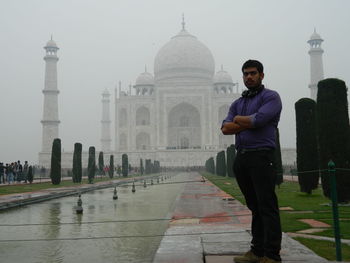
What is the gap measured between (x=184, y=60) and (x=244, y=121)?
44.7 m

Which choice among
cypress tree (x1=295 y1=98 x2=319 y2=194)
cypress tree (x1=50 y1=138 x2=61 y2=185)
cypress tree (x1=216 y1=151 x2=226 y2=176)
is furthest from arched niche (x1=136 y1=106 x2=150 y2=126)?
cypress tree (x1=295 y1=98 x2=319 y2=194)

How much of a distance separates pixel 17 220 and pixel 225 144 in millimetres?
39200

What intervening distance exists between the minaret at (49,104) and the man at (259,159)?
126ft

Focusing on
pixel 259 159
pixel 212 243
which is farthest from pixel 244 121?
pixel 212 243

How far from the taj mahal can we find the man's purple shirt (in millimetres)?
36044

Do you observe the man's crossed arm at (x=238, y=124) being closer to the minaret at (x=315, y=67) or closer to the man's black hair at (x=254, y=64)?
the man's black hair at (x=254, y=64)

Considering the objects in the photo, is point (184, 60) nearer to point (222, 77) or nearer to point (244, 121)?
point (222, 77)

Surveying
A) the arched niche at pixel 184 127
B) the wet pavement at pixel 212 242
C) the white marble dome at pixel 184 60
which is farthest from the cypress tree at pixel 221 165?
the white marble dome at pixel 184 60

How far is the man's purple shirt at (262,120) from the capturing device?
264cm

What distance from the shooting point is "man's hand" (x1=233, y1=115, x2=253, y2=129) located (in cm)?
265

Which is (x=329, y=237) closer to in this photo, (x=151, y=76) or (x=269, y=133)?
(x=269, y=133)

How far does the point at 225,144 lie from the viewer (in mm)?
44156

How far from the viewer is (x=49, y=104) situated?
3912 centimetres

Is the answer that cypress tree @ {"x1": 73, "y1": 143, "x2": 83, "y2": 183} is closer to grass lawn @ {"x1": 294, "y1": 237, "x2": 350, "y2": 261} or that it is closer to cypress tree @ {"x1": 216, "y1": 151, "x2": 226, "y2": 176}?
cypress tree @ {"x1": 216, "y1": 151, "x2": 226, "y2": 176}
